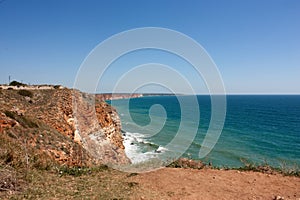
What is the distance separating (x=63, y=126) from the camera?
1988 centimetres

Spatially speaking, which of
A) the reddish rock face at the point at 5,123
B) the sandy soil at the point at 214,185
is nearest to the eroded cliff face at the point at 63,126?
the reddish rock face at the point at 5,123

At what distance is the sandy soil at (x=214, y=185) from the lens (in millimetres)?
6680

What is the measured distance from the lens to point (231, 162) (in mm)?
29672

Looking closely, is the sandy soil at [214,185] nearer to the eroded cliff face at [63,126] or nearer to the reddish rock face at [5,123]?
the eroded cliff face at [63,126]

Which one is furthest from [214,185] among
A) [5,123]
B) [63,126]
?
[63,126]

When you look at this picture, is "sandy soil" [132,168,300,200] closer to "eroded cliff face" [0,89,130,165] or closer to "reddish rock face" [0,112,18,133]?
"eroded cliff face" [0,89,130,165]

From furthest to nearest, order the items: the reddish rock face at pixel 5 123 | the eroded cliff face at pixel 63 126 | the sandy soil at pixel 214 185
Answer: the eroded cliff face at pixel 63 126
the reddish rock face at pixel 5 123
the sandy soil at pixel 214 185

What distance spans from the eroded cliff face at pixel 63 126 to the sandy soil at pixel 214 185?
20.0 ft

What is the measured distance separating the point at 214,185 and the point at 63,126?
15702 millimetres

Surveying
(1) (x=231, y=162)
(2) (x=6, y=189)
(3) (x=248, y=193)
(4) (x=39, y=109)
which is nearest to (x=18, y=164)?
(2) (x=6, y=189)

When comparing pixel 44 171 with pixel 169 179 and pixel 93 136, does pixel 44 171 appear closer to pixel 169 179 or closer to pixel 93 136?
pixel 169 179

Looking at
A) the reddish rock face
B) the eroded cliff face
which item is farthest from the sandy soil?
the reddish rock face

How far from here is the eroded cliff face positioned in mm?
12414

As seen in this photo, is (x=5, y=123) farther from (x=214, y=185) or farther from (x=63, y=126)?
(x=214, y=185)
